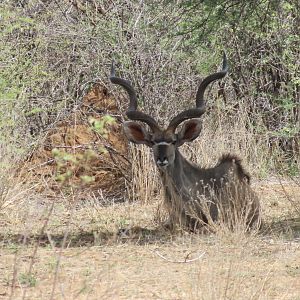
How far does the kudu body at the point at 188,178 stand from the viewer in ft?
30.0

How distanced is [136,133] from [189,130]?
56 cm

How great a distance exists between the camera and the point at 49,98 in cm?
1303

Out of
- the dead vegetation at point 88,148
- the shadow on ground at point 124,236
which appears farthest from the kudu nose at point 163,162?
the dead vegetation at point 88,148

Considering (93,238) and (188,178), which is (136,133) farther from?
(93,238)

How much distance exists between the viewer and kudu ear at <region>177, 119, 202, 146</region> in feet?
30.7

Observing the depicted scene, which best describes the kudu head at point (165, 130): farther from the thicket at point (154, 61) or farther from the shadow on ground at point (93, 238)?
the thicket at point (154, 61)

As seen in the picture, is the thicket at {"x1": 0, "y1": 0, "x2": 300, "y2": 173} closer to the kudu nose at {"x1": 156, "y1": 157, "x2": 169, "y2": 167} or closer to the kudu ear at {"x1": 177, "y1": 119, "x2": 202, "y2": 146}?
the kudu ear at {"x1": 177, "y1": 119, "x2": 202, "y2": 146}

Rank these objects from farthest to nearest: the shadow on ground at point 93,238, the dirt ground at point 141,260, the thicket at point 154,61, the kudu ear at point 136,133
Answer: the thicket at point 154,61 → the kudu ear at point 136,133 → the shadow on ground at point 93,238 → the dirt ground at point 141,260

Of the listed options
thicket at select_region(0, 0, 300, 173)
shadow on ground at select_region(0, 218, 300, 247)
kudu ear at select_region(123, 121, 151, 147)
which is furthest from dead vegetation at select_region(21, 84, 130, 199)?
shadow on ground at select_region(0, 218, 300, 247)

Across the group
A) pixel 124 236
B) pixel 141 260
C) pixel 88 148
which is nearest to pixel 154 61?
pixel 88 148

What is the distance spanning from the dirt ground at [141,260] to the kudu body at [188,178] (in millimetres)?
305

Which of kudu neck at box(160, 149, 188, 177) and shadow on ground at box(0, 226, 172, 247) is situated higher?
kudu neck at box(160, 149, 188, 177)

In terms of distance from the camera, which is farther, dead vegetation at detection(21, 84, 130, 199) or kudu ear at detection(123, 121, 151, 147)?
dead vegetation at detection(21, 84, 130, 199)

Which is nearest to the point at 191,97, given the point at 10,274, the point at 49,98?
the point at 49,98
